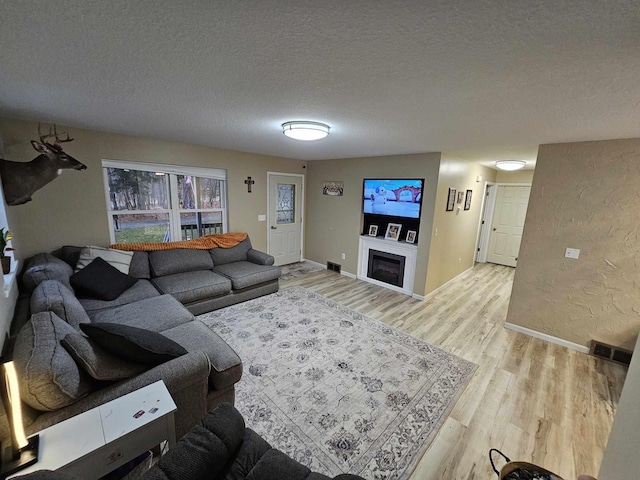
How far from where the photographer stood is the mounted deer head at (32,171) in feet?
8.07

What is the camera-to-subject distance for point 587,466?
1.68 metres

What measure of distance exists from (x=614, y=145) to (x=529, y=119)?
55.6 inches

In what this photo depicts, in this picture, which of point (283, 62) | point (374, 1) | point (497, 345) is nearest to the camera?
point (374, 1)

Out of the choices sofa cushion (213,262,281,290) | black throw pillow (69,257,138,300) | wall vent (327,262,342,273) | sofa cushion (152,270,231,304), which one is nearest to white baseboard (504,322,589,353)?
wall vent (327,262,342,273)

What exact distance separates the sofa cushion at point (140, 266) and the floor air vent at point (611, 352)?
5.39 m

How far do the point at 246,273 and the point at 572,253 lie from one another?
402 centimetres

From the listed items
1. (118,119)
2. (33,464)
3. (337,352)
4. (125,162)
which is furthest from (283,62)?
(125,162)

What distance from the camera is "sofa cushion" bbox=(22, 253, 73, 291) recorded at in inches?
94.0

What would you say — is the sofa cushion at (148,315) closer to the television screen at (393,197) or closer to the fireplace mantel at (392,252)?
the fireplace mantel at (392,252)

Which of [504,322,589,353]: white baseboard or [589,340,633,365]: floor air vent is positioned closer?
[589,340,633,365]: floor air vent

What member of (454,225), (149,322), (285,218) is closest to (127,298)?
(149,322)

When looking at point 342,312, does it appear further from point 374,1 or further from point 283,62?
point 374,1

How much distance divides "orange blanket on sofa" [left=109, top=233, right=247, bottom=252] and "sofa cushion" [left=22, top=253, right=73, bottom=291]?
679mm

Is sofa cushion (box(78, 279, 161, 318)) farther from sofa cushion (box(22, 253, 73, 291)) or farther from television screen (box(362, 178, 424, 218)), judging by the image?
television screen (box(362, 178, 424, 218))
